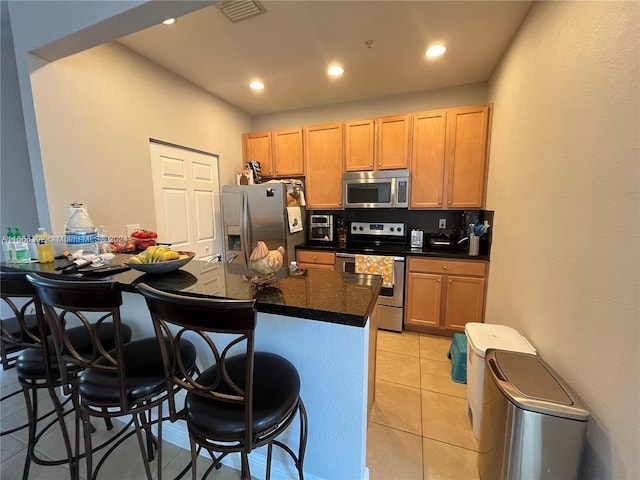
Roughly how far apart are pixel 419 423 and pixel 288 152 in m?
3.09

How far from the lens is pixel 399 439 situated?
1607 mm

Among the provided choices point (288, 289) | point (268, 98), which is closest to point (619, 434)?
point (288, 289)

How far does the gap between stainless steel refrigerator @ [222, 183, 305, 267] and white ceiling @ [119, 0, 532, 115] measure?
3.75 feet

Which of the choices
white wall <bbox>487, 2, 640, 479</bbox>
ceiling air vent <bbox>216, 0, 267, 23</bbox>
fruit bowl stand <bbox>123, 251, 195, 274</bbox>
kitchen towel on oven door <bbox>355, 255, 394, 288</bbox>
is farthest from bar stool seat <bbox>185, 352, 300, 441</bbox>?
ceiling air vent <bbox>216, 0, 267, 23</bbox>

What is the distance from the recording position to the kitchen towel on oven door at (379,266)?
9.32ft

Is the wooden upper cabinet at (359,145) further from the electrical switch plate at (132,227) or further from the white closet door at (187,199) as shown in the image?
the electrical switch plate at (132,227)

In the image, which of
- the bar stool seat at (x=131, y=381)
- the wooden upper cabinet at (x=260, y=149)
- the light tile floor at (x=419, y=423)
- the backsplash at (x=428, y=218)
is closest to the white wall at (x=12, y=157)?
the bar stool seat at (x=131, y=381)

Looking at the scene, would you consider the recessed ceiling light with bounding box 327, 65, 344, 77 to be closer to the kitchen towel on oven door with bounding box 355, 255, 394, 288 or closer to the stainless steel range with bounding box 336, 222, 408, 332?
the stainless steel range with bounding box 336, 222, 408, 332

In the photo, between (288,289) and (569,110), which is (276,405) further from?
(569,110)

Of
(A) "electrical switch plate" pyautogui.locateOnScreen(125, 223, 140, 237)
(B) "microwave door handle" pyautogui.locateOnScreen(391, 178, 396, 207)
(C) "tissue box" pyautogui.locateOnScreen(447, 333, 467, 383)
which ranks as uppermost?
(B) "microwave door handle" pyautogui.locateOnScreen(391, 178, 396, 207)

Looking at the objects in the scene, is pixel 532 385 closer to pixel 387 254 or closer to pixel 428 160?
pixel 387 254

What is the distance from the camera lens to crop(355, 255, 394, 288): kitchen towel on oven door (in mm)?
2840

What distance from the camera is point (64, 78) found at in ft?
6.10

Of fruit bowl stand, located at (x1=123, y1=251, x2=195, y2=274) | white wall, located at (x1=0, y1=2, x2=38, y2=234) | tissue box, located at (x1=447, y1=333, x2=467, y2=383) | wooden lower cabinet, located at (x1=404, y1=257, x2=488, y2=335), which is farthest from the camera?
wooden lower cabinet, located at (x1=404, y1=257, x2=488, y2=335)
